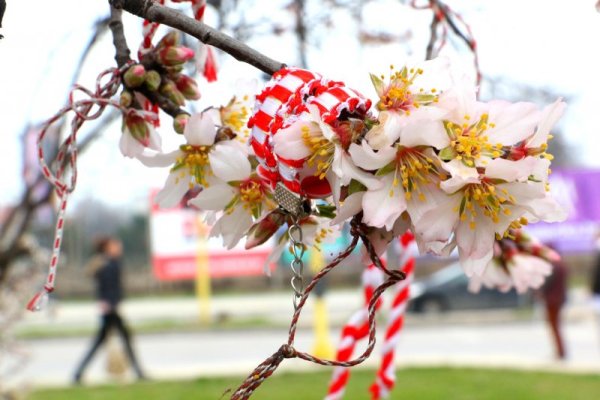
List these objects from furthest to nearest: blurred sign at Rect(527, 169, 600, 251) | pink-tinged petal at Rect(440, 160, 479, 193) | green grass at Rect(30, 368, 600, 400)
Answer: blurred sign at Rect(527, 169, 600, 251) < green grass at Rect(30, 368, 600, 400) < pink-tinged petal at Rect(440, 160, 479, 193)

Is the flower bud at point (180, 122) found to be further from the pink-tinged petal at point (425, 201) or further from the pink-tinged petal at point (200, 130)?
the pink-tinged petal at point (425, 201)

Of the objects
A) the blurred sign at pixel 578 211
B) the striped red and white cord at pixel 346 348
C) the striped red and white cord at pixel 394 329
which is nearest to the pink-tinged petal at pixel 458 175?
the striped red and white cord at pixel 394 329

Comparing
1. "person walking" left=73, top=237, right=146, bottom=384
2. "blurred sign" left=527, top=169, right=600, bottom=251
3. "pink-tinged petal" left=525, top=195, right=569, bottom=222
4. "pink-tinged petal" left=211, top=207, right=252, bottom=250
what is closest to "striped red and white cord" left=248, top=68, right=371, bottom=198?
"pink-tinged petal" left=211, top=207, right=252, bottom=250

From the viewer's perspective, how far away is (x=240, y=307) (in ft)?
64.0

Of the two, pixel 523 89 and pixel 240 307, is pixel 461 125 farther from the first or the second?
pixel 240 307

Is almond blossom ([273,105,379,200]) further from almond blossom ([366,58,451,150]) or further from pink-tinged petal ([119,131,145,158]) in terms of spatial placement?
pink-tinged petal ([119,131,145,158])

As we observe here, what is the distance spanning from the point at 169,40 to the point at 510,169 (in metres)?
0.59

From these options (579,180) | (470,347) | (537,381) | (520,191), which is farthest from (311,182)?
(579,180)

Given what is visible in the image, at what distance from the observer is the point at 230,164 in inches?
43.0

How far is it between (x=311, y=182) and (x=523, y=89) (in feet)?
11.0

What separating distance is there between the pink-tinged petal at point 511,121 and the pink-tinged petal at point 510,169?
4 centimetres

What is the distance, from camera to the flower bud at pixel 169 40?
120 centimetres

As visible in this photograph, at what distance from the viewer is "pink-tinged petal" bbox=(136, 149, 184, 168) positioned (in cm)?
117

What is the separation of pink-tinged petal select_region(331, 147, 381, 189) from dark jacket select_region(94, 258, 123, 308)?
26.3ft
